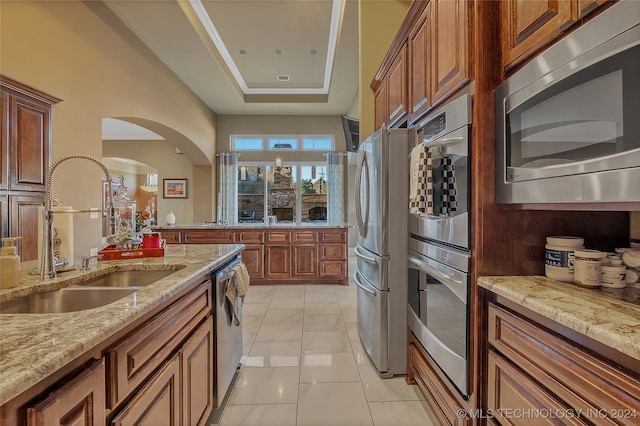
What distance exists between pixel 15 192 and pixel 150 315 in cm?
227

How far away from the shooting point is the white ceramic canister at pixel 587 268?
3.48 ft

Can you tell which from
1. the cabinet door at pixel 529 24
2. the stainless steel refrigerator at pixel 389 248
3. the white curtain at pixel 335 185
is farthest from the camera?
the white curtain at pixel 335 185

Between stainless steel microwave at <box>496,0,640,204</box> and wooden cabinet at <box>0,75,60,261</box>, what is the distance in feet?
10.9

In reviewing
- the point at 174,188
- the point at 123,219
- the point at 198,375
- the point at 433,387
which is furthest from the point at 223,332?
the point at 174,188

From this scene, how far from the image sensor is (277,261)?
4.67 metres

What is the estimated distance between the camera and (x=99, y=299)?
128 cm

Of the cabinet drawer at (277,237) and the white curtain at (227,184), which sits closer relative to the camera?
the cabinet drawer at (277,237)

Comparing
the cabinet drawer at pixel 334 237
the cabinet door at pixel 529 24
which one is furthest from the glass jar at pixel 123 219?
the cabinet drawer at pixel 334 237

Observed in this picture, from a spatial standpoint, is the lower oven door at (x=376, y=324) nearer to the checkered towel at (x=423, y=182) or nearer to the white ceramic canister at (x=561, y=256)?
the checkered towel at (x=423, y=182)

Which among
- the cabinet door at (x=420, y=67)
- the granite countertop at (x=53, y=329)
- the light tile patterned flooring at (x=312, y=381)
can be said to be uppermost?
the cabinet door at (x=420, y=67)

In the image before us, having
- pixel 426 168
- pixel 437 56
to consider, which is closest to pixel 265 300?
pixel 426 168

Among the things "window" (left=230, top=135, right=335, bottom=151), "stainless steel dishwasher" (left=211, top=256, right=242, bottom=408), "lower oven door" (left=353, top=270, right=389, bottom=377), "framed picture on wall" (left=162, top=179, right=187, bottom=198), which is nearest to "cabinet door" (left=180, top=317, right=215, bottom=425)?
"stainless steel dishwasher" (left=211, top=256, right=242, bottom=408)

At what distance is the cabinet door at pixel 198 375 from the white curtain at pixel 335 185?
537 centimetres

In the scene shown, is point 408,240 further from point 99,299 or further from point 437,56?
point 99,299
